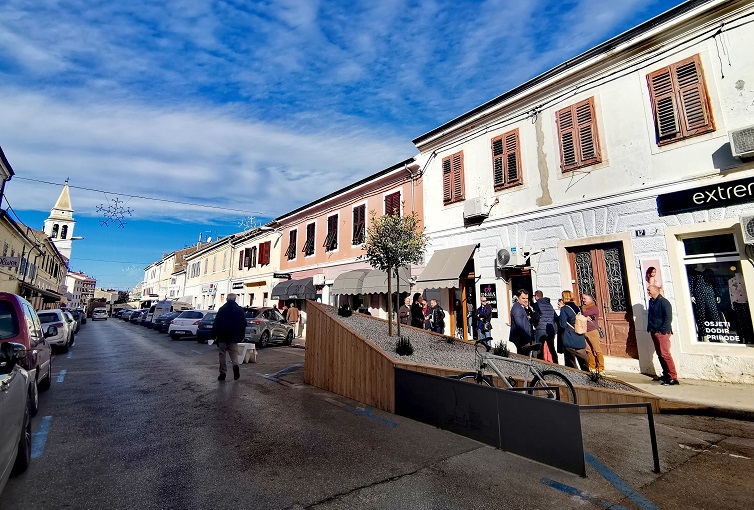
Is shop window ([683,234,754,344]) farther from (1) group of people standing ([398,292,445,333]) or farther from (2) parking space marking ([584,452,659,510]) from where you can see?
(1) group of people standing ([398,292,445,333])

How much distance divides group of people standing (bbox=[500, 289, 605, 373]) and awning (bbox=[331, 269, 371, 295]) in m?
8.99

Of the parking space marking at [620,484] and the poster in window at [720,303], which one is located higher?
the poster in window at [720,303]

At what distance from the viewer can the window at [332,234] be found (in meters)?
20.1

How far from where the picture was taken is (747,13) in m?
7.98

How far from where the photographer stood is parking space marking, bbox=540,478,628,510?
2.95 m

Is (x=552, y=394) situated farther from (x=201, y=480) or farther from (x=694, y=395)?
(x=201, y=480)

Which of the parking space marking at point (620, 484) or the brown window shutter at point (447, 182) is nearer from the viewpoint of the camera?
the parking space marking at point (620, 484)

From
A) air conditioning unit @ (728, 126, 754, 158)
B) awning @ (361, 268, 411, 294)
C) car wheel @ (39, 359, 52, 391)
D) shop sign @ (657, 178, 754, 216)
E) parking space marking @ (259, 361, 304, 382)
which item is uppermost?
air conditioning unit @ (728, 126, 754, 158)

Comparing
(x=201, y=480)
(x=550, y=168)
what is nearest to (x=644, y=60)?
(x=550, y=168)

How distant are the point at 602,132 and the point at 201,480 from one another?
11.7m

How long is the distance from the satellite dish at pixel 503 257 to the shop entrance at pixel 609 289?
1856 mm

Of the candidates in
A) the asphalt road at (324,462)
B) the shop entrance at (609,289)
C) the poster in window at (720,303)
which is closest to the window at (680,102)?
the shop entrance at (609,289)

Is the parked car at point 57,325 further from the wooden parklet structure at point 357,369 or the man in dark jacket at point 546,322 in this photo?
the man in dark jacket at point 546,322

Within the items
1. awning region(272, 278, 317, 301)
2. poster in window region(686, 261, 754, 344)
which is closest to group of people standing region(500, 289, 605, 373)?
poster in window region(686, 261, 754, 344)
